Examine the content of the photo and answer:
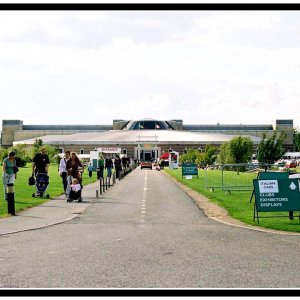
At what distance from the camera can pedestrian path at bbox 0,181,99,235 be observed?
1539 centimetres

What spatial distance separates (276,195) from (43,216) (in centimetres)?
688

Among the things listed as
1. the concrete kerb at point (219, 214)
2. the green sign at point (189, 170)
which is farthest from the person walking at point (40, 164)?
the green sign at point (189, 170)

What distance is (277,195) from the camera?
16.3m

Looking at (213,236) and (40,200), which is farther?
(40,200)

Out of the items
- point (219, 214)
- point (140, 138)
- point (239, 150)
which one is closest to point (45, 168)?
point (219, 214)

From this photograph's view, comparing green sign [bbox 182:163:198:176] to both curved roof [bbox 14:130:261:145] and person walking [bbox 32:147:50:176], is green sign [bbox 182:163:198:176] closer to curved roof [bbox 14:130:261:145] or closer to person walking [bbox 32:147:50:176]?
person walking [bbox 32:147:50:176]

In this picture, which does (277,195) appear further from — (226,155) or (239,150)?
(226,155)

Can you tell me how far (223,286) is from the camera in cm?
820

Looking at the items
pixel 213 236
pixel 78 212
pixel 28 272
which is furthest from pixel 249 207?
pixel 28 272

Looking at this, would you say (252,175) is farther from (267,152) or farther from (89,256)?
(267,152)

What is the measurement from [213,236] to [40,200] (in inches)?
473

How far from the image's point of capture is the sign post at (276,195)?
1617cm

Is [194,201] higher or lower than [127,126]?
lower

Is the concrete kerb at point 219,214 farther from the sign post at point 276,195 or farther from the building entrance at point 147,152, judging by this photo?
the building entrance at point 147,152
